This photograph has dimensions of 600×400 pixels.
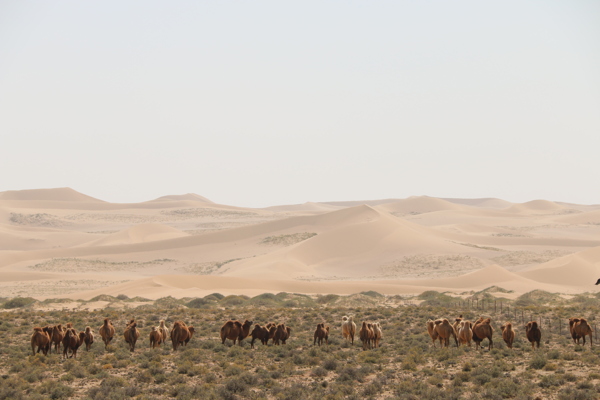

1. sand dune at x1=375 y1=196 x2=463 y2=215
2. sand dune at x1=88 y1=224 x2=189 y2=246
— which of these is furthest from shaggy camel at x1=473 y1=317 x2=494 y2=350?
sand dune at x1=375 y1=196 x2=463 y2=215

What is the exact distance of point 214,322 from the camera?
75.7 feet

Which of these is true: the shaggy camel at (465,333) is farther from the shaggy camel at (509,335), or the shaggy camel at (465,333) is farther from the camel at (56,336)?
the camel at (56,336)

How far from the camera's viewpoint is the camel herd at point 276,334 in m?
15.8

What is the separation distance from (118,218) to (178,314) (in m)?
133

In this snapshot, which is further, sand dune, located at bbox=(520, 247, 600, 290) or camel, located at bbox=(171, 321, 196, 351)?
sand dune, located at bbox=(520, 247, 600, 290)

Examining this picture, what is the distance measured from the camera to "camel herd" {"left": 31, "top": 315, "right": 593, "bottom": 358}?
15828 millimetres

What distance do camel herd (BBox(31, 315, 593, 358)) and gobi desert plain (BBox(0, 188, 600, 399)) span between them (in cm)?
7

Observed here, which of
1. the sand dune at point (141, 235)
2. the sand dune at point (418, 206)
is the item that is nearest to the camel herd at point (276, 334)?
the sand dune at point (141, 235)

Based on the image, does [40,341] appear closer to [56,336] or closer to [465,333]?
[56,336]

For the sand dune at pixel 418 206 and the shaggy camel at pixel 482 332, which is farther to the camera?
the sand dune at pixel 418 206

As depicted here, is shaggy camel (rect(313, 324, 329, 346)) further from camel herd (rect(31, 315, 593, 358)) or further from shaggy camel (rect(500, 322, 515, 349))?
shaggy camel (rect(500, 322, 515, 349))

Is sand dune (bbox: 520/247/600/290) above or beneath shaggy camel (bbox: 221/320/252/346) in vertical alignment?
beneath

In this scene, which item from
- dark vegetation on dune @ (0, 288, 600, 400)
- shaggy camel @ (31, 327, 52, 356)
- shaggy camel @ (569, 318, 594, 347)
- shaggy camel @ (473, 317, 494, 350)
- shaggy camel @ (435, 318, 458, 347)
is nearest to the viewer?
dark vegetation on dune @ (0, 288, 600, 400)

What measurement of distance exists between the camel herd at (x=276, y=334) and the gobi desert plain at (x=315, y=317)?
0.22ft
